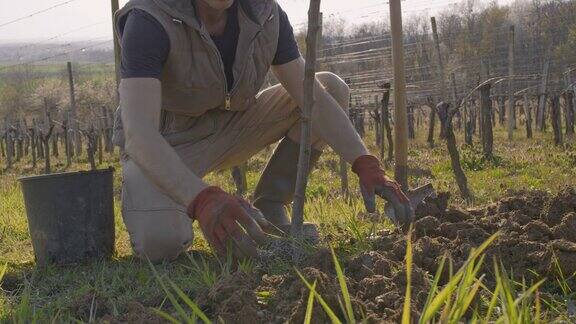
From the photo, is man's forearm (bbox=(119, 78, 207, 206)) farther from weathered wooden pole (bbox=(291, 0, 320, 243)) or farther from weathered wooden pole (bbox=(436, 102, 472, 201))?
weathered wooden pole (bbox=(436, 102, 472, 201))

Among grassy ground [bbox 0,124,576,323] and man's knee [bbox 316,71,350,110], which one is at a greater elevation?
man's knee [bbox 316,71,350,110]

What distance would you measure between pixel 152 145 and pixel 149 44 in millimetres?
480

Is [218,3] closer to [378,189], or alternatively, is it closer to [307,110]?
[307,110]

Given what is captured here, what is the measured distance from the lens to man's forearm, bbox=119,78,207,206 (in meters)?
2.46

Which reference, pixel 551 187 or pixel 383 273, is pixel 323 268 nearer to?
pixel 383 273

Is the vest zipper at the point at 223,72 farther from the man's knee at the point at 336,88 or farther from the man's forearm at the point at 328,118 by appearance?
the man's knee at the point at 336,88

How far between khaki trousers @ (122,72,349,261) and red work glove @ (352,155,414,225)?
0.71 m

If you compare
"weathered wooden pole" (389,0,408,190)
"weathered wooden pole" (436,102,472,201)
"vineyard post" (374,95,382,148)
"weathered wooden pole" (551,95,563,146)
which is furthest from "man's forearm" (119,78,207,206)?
"vineyard post" (374,95,382,148)

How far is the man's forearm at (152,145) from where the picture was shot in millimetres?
2457

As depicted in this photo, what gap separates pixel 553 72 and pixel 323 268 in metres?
30.5

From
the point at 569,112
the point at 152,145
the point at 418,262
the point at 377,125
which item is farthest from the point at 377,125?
the point at 418,262

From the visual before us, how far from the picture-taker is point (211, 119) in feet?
11.7

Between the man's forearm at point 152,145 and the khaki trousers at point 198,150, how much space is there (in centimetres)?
75

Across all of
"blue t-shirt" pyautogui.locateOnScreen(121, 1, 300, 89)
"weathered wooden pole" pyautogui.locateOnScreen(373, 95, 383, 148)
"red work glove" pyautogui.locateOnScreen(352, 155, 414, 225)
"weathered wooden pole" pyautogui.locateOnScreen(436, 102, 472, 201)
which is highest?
"blue t-shirt" pyautogui.locateOnScreen(121, 1, 300, 89)
